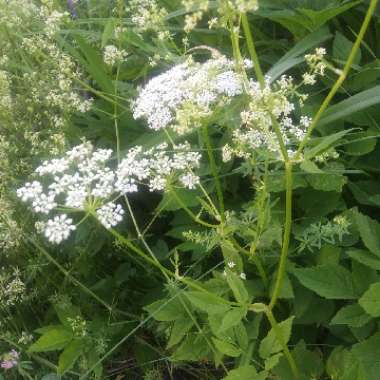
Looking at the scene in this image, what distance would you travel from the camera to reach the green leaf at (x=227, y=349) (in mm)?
1803

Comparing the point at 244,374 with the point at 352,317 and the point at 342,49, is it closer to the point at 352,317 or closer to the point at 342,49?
the point at 352,317

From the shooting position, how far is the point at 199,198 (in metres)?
1.68

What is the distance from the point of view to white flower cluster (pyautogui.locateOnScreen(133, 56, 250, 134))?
1.66 metres

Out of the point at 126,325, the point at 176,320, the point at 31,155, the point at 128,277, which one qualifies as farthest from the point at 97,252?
the point at 176,320

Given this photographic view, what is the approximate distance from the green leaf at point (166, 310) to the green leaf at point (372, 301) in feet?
2.38

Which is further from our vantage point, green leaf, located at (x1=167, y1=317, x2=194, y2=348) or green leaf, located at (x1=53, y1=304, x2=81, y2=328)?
green leaf, located at (x1=53, y1=304, x2=81, y2=328)

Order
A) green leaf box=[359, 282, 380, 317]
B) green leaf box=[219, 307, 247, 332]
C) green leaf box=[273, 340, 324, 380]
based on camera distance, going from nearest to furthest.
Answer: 1. green leaf box=[219, 307, 247, 332]
2. green leaf box=[359, 282, 380, 317]
3. green leaf box=[273, 340, 324, 380]

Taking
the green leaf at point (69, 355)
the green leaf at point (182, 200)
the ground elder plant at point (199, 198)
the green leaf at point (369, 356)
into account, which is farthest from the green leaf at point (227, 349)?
the green leaf at point (69, 355)

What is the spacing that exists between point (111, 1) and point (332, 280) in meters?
1.95

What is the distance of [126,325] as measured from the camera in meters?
2.69

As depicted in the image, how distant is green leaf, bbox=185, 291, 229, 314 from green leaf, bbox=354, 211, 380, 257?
58cm

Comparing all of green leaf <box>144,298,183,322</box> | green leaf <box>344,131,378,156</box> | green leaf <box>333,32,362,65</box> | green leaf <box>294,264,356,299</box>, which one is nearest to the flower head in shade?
green leaf <box>144,298,183,322</box>

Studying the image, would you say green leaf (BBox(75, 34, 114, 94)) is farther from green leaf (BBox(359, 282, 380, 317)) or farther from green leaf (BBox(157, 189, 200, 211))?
green leaf (BBox(359, 282, 380, 317))

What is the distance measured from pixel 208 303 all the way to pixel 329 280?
20.0 inches
